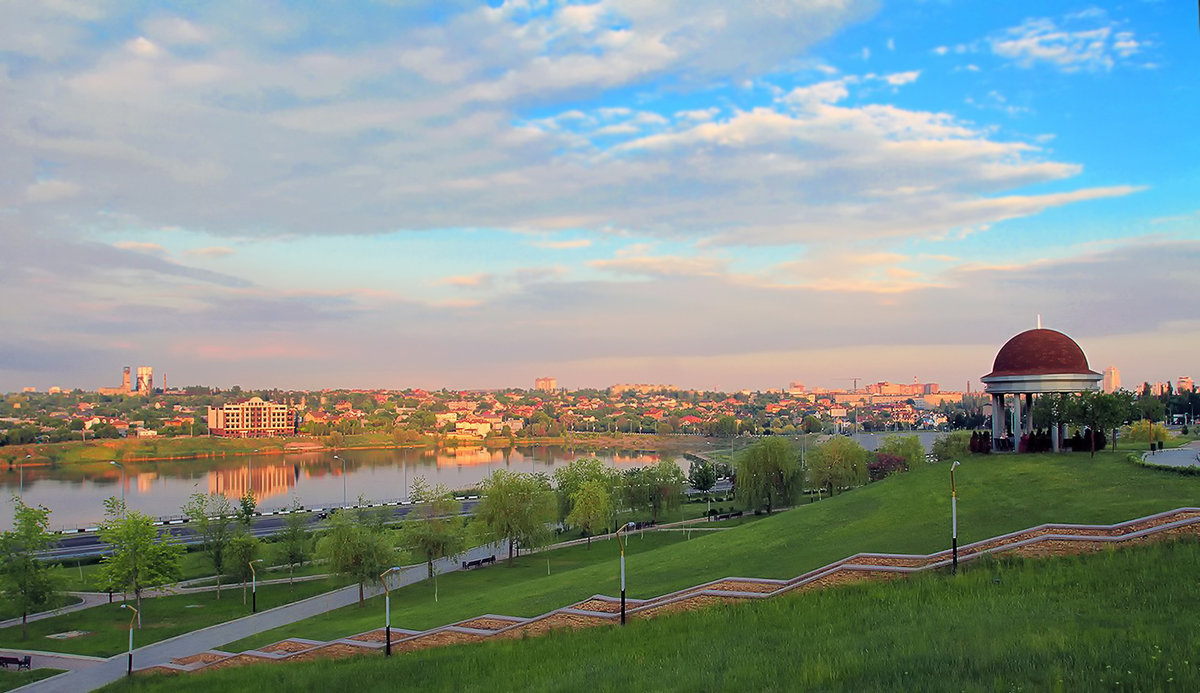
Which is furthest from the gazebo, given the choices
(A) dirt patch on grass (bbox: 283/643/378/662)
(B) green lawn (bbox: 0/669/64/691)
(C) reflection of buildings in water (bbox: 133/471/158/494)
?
(C) reflection of buildings in water (bbox: 133/471/158/494)

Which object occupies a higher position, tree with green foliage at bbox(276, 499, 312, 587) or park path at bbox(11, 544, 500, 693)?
tree with green foliage at bbox(276, 499, 312, 587)

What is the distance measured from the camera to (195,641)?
25812 millimetres

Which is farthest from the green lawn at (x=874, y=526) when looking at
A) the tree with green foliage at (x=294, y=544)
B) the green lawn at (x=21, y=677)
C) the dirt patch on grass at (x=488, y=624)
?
the tree with green foliage at (x=294, y=544)

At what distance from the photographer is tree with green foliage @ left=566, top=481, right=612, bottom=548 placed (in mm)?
40719


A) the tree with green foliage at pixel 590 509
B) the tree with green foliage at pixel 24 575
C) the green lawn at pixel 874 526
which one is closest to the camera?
the green lawn at pixel 874 526

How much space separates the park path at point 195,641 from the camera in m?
21.9

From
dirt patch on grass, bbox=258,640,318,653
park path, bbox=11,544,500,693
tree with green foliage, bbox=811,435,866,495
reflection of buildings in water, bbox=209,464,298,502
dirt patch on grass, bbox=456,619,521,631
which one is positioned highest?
tree with green foliage, bbox=811,435,866,495

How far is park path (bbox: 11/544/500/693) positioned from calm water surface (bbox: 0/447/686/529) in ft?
103

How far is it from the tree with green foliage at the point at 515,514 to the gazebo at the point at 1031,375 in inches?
777

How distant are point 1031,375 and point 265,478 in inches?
3575

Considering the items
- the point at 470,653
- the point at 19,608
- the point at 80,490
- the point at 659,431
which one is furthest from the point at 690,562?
the point at 659,431

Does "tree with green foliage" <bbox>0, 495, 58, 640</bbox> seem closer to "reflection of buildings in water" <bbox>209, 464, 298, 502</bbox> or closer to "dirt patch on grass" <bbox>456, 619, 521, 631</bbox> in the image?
"dirt patch on grass" <bbox>456, 619, 521, 631</bbox>

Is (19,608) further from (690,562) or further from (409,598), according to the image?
(690,562)

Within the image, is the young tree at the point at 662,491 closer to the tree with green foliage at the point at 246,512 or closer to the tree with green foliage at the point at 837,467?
the tree with green foliage at the point at 837,467
